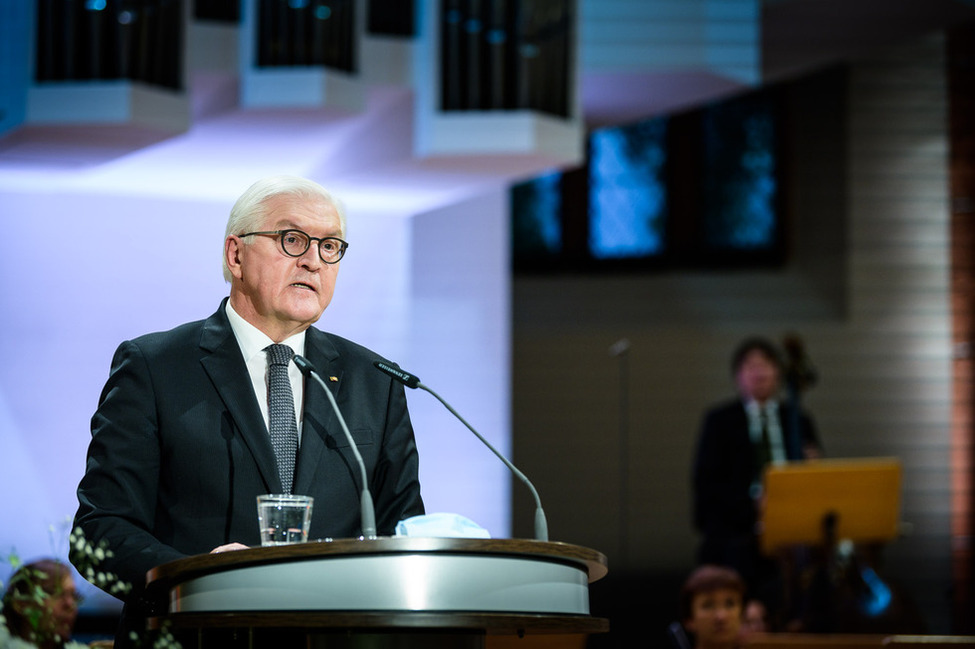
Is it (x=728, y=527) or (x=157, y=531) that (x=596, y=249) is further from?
(x=157, y=531)

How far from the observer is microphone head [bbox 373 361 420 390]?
223 centimetres

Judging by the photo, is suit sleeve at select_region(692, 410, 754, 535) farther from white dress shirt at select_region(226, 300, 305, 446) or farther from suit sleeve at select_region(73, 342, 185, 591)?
suit sleeve at select_region(73, 342, 185, 591)

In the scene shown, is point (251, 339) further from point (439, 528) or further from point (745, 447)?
point (745, 447)

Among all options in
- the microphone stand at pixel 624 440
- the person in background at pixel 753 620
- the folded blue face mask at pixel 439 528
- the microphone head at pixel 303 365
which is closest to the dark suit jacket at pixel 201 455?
the microphone head at pixel 303 365

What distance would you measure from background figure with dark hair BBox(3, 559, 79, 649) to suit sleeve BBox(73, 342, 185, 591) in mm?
85

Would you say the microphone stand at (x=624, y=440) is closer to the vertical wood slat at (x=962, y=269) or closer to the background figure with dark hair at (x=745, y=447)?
the vertical wood slat at (x=962, y=269)

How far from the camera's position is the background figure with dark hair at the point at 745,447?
6.30 m

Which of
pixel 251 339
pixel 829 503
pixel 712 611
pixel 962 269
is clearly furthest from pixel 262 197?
pixel 962 269

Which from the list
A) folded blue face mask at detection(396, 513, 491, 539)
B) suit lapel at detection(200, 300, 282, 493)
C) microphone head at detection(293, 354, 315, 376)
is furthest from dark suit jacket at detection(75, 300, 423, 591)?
folded blue face mask at detection(396, 513, 491, 539)

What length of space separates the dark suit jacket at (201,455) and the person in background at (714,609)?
268 centimetres

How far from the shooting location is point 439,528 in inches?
79.7

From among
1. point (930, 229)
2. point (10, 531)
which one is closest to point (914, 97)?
point (930, 229)

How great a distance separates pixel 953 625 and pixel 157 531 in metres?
6.46

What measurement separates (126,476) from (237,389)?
0.75 feet
